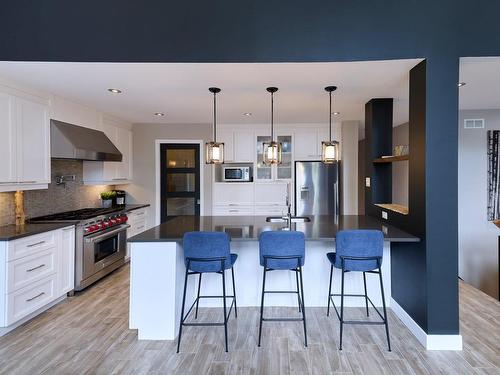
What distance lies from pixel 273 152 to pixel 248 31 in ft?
3.97

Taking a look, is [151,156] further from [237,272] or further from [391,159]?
[391,159]

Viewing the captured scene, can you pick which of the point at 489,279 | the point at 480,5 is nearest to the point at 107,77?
the point at 480,5

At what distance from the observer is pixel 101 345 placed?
260 centimetres

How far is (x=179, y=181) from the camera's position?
18.5 feet

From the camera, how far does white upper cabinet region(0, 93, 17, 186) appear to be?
2.96 metres

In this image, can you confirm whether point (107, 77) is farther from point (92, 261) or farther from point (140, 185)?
point (140, 185)

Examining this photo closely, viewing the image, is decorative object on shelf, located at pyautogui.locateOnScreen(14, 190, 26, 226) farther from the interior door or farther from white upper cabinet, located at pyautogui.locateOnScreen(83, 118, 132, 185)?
the interior door

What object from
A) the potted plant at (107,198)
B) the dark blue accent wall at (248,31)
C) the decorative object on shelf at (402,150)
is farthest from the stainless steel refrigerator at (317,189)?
the potted plant at (107,198)

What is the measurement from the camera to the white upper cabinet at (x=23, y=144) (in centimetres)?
299

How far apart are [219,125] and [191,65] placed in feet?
9.09

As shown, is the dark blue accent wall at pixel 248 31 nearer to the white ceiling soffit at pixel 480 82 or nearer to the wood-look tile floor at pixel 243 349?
the white ceiling soffit at pixel 480 82

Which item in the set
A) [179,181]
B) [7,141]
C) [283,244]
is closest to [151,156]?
[179,181]

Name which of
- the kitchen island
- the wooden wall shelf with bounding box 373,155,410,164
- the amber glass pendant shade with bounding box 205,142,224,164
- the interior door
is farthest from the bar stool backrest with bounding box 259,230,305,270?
the interior door

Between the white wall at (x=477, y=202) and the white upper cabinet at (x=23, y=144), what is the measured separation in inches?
227
